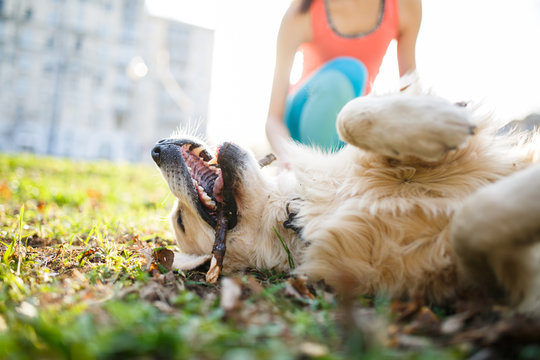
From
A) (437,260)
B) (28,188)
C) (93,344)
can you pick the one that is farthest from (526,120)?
(28,188)

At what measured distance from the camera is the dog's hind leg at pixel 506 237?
1.09 metres

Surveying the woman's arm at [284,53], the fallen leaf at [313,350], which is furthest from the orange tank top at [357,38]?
the fallen leaf at [313,350]

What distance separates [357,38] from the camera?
3473 mm

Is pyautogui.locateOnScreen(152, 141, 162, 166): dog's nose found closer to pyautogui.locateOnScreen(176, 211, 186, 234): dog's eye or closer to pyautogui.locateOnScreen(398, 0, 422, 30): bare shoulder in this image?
pyautogui.locateOnScreen(176, 211, 186, 234): dog's eye

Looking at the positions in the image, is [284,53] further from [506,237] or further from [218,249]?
[506,237]

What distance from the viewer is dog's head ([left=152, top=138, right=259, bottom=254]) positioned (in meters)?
2.14

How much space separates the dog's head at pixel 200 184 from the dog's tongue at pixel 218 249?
0.03 m

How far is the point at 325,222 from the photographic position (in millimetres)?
1846

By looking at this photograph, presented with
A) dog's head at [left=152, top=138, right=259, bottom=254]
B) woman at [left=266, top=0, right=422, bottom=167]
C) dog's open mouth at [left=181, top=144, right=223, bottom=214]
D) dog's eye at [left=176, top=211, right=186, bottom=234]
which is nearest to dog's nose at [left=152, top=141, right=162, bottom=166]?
dog's head at [left=152, top=138, right=259, bottom=254]

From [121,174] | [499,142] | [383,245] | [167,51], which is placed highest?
[167,51]

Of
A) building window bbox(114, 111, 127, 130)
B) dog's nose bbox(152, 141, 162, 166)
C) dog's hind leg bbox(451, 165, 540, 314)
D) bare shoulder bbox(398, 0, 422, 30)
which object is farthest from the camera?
building window bbox(114, 111, 127, 130)

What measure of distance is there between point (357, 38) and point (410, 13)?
53 cm

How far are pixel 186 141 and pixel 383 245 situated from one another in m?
1.47

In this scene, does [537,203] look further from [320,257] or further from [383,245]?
[320,257]
